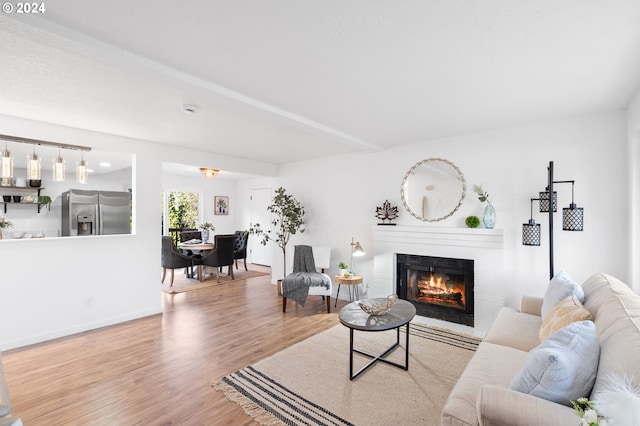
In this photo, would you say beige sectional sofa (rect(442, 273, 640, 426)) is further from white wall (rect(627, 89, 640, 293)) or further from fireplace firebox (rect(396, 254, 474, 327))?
fireplace firebox (rect(396, 254, 474, 327))

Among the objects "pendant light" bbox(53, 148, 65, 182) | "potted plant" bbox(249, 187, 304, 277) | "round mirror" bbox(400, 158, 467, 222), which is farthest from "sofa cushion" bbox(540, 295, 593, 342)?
"pendant light" bbox(53, 148, 65, 182)

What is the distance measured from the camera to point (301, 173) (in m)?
5.71

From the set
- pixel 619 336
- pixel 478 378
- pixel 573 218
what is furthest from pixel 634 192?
pixel 478 378

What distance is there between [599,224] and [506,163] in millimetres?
1075

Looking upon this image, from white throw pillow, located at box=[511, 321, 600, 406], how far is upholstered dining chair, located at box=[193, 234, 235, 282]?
18.3ft

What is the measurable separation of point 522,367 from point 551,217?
1878 mm

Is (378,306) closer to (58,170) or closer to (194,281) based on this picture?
(58,170)

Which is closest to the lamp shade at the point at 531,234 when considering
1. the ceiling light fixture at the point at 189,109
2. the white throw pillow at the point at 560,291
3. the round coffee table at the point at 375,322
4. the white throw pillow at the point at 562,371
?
the white throw pillow at the point at 560,291

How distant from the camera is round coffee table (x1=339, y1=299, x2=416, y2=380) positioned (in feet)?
7.91

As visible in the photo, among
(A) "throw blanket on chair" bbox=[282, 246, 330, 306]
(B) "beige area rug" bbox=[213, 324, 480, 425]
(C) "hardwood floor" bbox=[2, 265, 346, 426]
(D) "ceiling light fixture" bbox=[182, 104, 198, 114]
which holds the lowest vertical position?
(C) "hardwood floor" bbox=[2, 265, 346, 426]

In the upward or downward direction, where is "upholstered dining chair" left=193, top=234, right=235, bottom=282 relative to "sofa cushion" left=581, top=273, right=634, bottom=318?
downward

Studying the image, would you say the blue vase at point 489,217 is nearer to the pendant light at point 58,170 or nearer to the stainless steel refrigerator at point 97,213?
the pendant light at point 58,170

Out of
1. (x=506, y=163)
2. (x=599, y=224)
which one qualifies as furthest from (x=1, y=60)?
(x=599, y=224)

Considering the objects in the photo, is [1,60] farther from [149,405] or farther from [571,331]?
[571,331]
